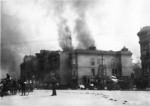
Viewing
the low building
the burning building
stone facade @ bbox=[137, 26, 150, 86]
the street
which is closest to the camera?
the street

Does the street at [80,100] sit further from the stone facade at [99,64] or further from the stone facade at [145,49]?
the stone facade at [99,64]

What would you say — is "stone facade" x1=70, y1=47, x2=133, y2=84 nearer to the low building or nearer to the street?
the low building

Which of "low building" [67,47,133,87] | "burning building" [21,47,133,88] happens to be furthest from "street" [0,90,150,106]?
"burning building" [21,47,133,88]

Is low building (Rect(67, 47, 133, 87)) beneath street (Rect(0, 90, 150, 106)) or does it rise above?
above

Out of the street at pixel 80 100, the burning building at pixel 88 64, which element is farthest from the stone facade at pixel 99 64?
the street at pixel 80 100

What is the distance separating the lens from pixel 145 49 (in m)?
51.6

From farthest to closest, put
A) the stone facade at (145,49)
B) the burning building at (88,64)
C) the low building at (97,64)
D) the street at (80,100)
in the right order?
the burning building at (88,64) < the low building at (97,64) < the stone facade at (145,49) < the street at (80,100)

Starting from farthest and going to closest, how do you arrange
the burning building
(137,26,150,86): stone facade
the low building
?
the burning building < the low building < (137,26,150,86): stone facade

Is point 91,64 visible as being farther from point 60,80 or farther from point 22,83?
point 22,83

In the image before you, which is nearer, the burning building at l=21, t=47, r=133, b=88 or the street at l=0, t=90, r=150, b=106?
the street at l=0, t=90, r=150, b=106

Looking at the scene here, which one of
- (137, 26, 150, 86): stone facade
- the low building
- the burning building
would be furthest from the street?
the burning building

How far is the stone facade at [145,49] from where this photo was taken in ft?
166

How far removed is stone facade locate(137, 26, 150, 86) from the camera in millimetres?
50647

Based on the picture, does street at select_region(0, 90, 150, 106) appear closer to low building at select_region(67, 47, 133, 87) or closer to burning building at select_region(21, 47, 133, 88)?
low building at select_region(67, 47, 133, 87)
